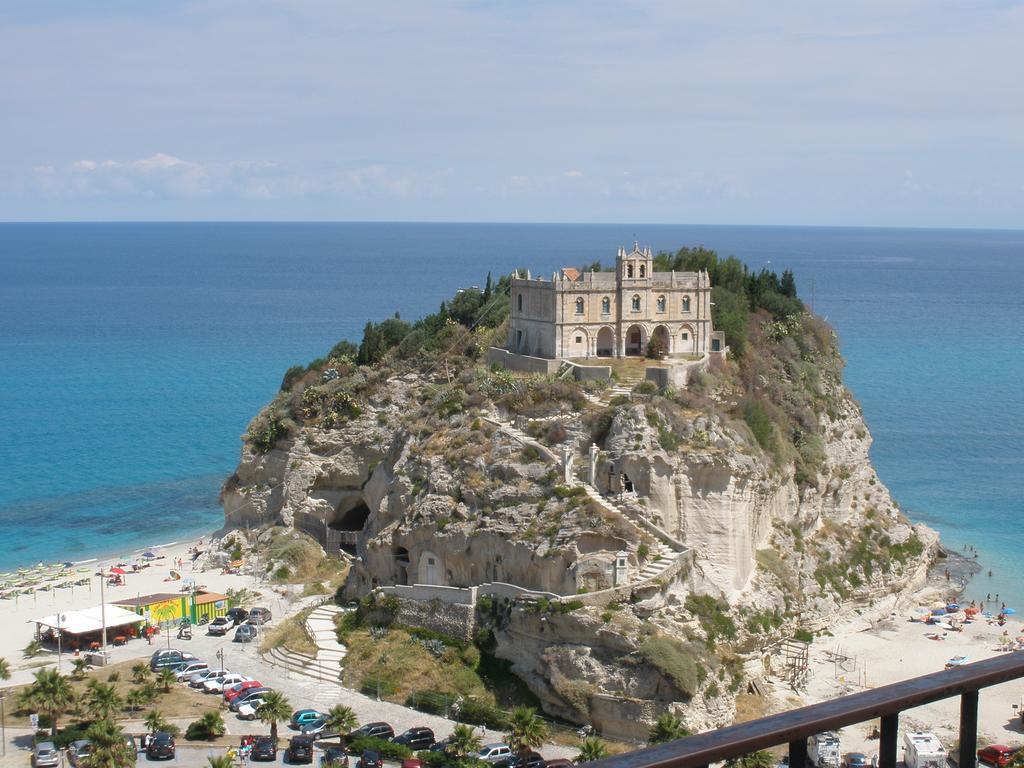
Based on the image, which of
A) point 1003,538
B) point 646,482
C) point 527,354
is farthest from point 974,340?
point 646,482

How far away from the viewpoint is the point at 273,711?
34.8m

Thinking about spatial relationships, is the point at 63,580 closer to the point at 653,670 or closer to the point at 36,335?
the point at 653,670

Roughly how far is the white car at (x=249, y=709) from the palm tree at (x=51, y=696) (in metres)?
4.91

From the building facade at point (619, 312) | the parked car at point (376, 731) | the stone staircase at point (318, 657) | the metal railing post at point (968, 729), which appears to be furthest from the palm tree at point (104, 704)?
the metal railing post at point (968, 729)

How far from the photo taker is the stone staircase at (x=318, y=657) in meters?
41.4

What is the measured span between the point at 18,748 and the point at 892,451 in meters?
58.2

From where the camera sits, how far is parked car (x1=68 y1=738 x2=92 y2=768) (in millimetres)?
30797

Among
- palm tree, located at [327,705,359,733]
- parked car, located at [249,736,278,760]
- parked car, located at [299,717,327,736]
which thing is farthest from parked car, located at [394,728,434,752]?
parked car, located at [249,736,278,760]

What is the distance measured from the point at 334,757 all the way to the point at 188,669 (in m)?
9.83

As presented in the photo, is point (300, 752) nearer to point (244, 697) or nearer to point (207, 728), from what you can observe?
point (207, 728)

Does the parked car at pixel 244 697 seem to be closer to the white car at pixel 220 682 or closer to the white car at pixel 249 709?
the white car at pixel 249 709

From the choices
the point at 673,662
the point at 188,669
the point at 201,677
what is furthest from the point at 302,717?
the point at 673,662

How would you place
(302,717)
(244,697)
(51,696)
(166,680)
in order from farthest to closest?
(166,680) < (244,697) < (302,717) < (51,696)

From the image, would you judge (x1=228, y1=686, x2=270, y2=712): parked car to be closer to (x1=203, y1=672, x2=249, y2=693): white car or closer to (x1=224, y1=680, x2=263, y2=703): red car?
(x1=224, y1=680, x2=263, y2=703): red car
